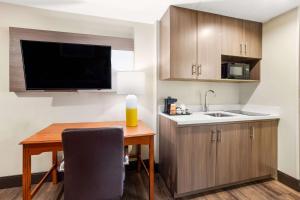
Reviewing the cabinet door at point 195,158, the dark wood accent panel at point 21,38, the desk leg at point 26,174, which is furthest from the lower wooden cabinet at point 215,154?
the dark wood accent panel at point 21,38

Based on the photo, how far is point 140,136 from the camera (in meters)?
1.59

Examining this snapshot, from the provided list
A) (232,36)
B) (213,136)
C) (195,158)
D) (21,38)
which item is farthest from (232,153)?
(21,38)

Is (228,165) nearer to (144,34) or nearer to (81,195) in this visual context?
(81,195)

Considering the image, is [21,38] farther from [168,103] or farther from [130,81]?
[168,103]

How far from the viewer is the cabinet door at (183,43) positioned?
194 cm

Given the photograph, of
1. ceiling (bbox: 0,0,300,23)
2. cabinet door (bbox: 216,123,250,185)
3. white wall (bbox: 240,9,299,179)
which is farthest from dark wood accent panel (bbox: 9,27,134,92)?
white wall (bbox: 240,9,299,179)

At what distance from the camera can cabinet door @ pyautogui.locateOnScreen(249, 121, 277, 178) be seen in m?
2.04

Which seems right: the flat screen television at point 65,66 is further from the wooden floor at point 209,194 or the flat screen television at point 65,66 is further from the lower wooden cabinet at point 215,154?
the wooden floor at point 209,194

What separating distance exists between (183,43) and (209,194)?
1.85m

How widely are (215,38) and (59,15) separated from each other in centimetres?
206

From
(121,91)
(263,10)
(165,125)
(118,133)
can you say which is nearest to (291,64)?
(263,10)

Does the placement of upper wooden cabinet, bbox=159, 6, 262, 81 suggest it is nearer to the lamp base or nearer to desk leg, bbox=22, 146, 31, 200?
the lamp base

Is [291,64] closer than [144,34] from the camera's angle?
Yes

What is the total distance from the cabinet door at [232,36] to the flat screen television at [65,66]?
1560 millimetres
